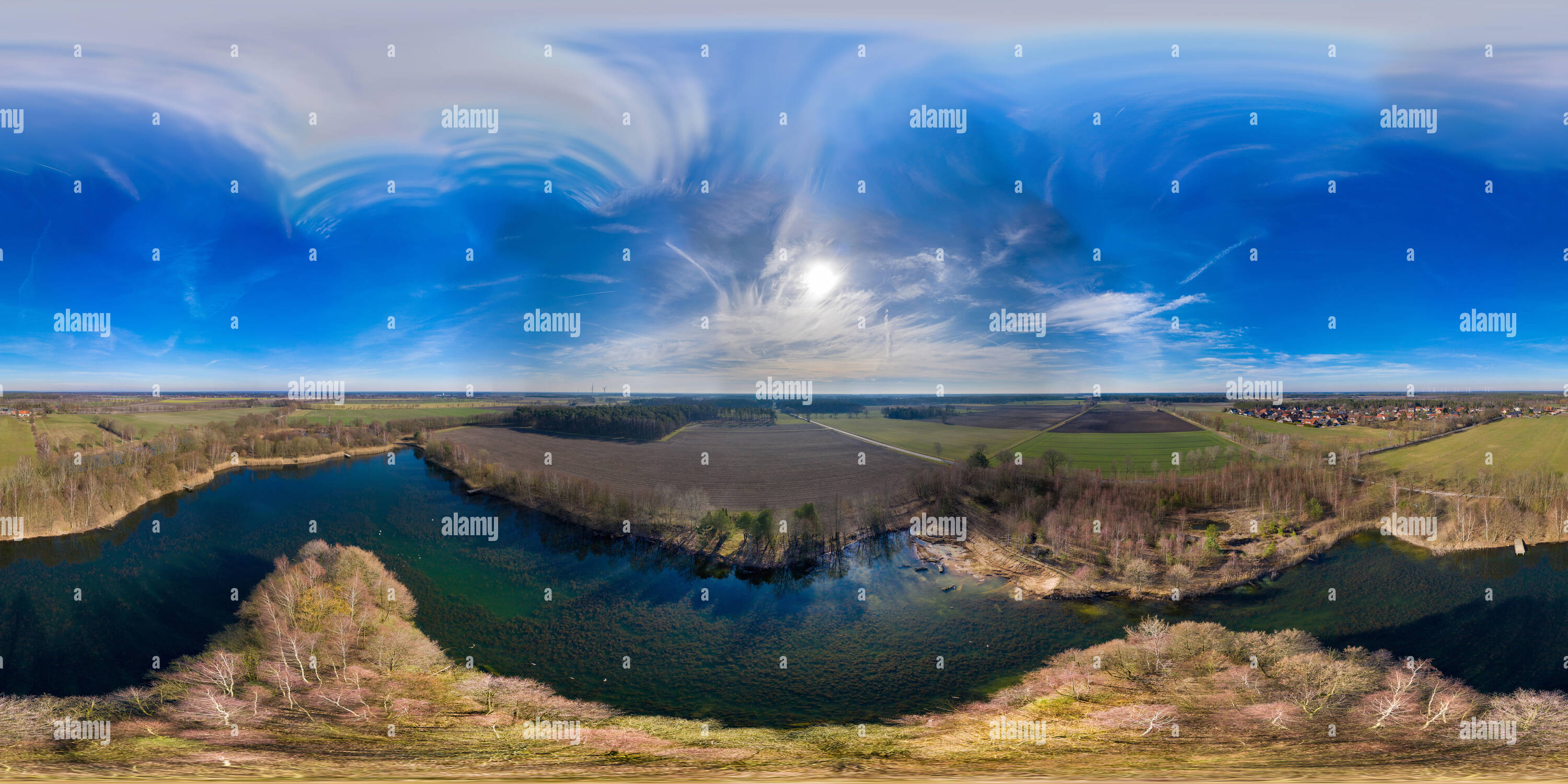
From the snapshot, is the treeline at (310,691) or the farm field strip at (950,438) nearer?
the treeline at (310,691)

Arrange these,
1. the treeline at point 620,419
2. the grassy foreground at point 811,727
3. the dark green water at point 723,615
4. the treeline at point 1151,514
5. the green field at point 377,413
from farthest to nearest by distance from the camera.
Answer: the green field at point 377,413
the treeline at point 620,419
the treeline at point 1151,514
the dark green water at point 723,615
the grassy foreground at point 811,727

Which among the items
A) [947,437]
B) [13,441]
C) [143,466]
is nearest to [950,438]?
[947,437]

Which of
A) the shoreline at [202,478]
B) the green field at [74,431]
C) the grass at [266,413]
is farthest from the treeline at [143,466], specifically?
the green field at [74,431]

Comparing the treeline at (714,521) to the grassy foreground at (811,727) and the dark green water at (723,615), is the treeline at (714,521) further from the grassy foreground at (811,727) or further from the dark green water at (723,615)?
the grassy foreground at (811,727)

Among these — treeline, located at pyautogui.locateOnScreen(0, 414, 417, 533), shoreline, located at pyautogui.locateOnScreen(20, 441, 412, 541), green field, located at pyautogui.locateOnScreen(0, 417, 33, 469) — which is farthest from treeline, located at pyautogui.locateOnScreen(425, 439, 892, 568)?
green field, located at pyautogui.locateOnScreen(0, 417, 33, 469)

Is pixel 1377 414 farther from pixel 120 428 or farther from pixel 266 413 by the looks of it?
pixel 266 413

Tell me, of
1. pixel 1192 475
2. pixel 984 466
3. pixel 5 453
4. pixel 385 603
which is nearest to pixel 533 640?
pixel 385 603
